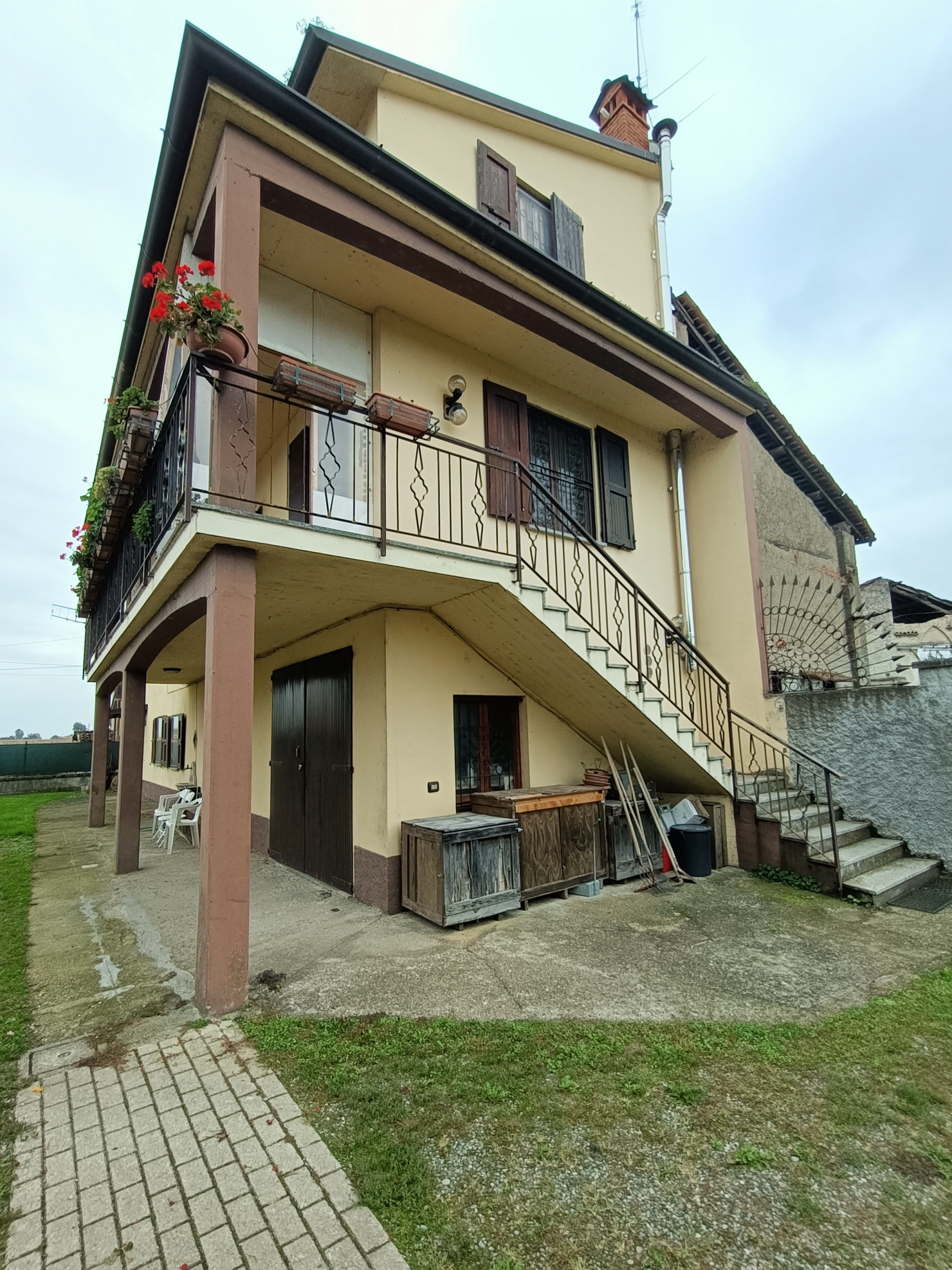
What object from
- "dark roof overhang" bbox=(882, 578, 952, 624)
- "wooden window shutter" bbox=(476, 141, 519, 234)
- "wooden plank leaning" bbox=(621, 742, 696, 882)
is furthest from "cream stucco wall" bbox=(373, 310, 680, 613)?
"dark roof overhang" bbox=(882, 578, 952, 624)

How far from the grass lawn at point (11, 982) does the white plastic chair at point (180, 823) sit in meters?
1.86

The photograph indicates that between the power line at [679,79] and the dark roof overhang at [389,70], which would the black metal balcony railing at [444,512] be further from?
the power line at [679,79]

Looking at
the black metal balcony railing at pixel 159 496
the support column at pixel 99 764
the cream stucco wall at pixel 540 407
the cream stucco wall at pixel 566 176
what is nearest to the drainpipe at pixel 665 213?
the cream stucco wall at pixel 566 176

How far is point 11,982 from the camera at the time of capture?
4.17 meters

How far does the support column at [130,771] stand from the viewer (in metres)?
7.69

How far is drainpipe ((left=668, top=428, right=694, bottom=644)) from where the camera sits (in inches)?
338

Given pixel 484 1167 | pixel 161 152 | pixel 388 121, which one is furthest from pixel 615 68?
pixel 484 1167

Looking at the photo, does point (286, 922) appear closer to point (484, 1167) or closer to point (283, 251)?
point (484, 1167)

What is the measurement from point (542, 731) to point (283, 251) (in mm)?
5750

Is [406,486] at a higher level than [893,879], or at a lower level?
higher

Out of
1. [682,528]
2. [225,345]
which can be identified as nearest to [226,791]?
[225,345]

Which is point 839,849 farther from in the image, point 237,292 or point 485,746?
point 237,292

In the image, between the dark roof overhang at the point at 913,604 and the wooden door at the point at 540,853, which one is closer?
the wooden door at the point at 540,853

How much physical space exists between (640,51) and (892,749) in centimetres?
1302
